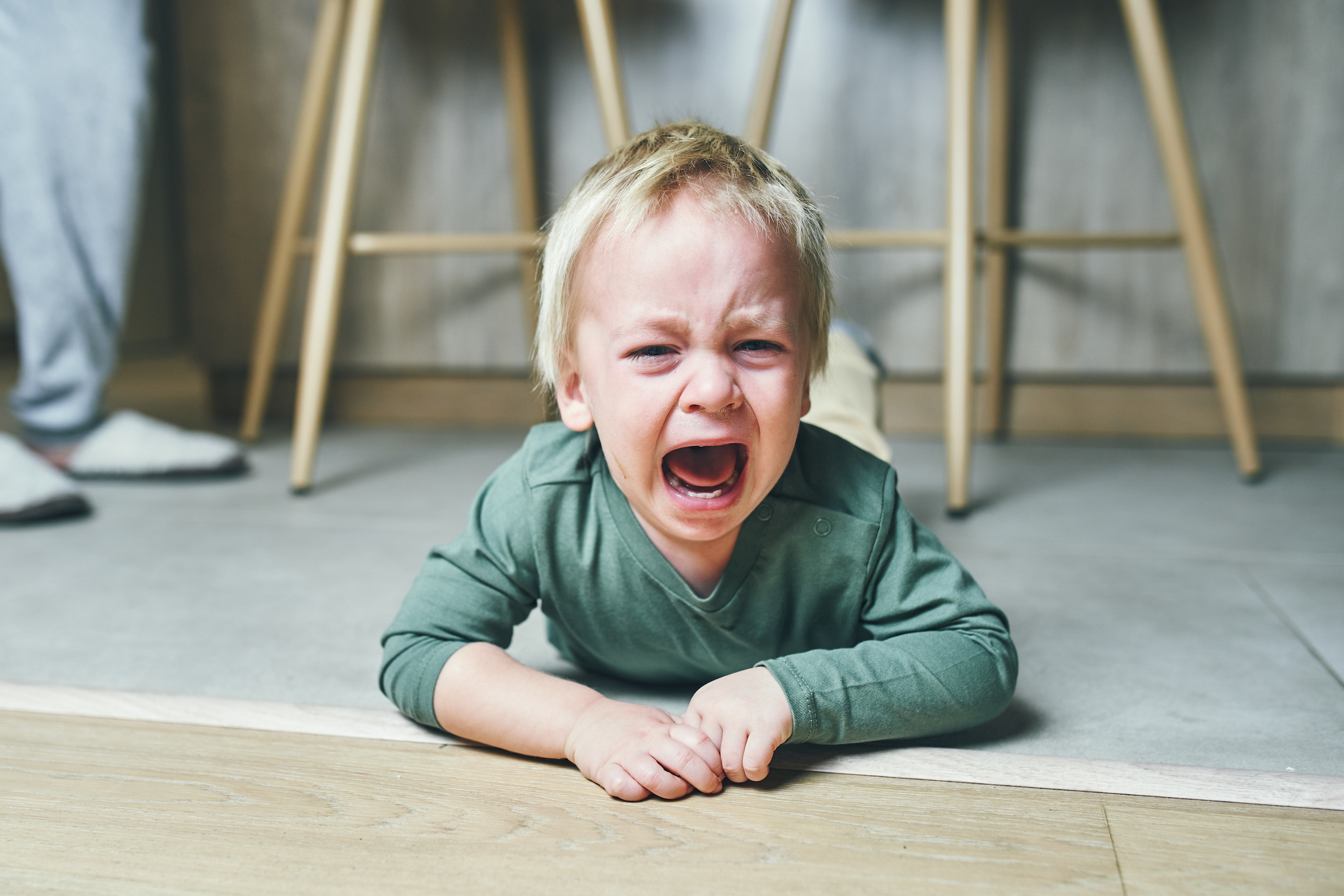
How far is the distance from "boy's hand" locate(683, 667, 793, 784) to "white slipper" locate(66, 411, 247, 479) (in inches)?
41.0

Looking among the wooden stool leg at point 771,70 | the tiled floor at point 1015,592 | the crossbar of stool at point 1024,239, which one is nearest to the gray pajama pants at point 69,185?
the tiled floor at point 1015,592

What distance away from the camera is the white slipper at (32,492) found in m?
1.12

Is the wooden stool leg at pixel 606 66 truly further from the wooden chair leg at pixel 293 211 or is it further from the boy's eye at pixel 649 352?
the boy's eye at pixel 649 352

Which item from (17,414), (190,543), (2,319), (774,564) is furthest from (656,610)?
(2,319)

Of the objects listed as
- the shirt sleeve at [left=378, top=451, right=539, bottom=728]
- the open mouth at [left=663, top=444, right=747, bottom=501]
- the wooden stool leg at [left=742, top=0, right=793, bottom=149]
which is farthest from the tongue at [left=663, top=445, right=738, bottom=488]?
the wooden stool leg at [left=742, top=0, right=793, bottom=149]

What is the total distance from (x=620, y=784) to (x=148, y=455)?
43.1 inches

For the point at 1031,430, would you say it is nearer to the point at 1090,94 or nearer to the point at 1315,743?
the point at 1090,94

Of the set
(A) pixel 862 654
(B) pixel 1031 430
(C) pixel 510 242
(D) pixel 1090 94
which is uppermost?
(D) pixel 1090 94

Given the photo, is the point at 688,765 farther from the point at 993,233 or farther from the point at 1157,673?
the point at 993,233

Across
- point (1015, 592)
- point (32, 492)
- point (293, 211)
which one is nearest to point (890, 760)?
point (1015, 592)

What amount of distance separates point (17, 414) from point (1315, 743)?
4.98 feet

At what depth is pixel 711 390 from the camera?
1.71 ft

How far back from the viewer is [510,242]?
4.77 ft

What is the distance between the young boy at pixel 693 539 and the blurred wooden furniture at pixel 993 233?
1.94 feet
